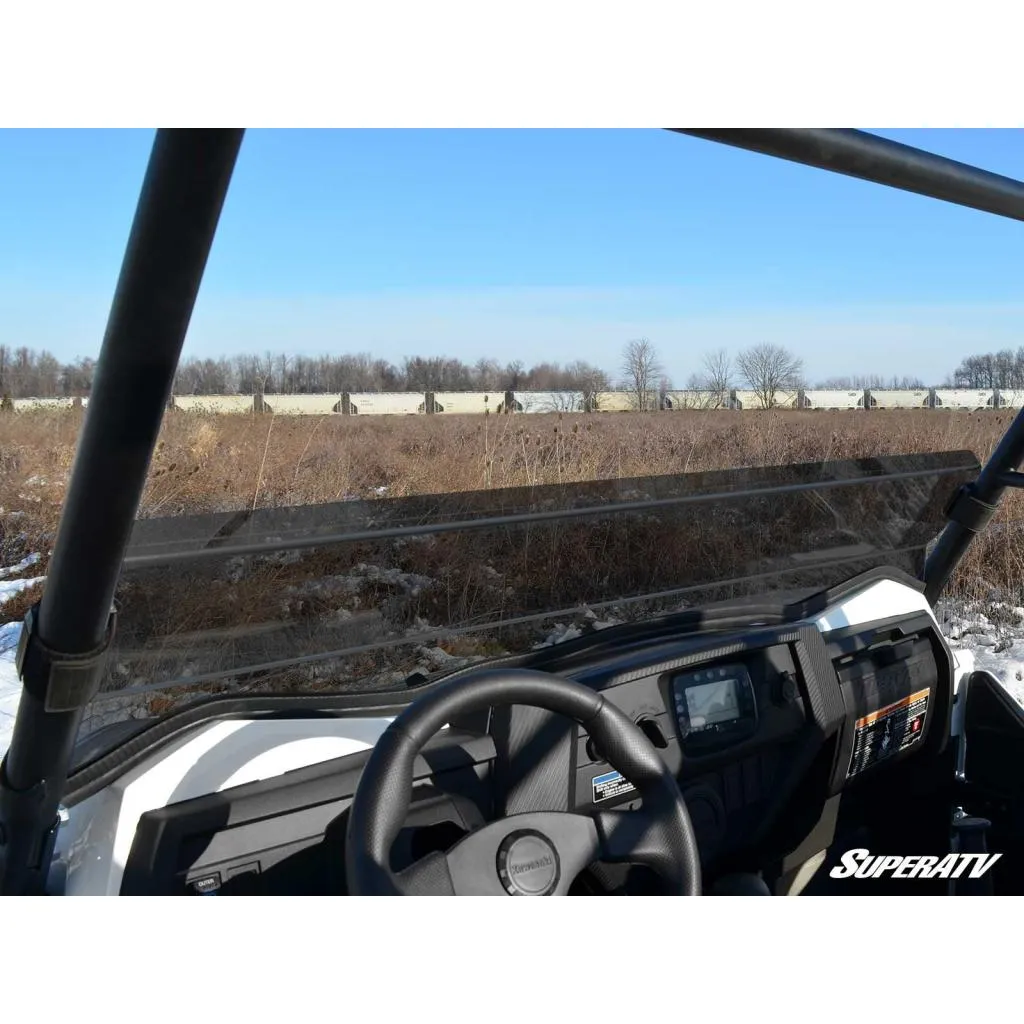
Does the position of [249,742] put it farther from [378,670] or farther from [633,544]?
[633,544]

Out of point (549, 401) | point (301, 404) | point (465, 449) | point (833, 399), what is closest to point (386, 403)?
point (465, 449)

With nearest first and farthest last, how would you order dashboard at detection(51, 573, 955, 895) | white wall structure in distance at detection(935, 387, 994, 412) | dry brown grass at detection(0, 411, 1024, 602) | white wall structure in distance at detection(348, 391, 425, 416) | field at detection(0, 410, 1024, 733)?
dashboard at detection(51, 573, 955, 895) → field at detection(0, 410, 1024, 733) → dry brown grass at detection(0, 411, 1024, 602) → white wall structure in distance at detection(348, 391, 425, 416) → white wall structure in distance at detection(935, 387, 994, 412)

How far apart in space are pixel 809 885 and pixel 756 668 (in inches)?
23.9

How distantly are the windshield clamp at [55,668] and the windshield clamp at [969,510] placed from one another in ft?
7.69

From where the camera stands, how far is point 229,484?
11.6 ft

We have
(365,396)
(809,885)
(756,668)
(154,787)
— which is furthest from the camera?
(365,396)

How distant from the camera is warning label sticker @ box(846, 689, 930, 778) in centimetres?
240

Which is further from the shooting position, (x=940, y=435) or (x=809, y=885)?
(x=940, y=435)

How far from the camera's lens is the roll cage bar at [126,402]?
89 cm

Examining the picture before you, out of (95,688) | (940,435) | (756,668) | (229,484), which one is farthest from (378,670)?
(940,435)

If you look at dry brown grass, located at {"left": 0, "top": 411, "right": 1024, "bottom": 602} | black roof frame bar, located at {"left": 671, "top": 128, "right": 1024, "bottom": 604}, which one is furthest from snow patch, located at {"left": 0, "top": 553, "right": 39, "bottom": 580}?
black roof frame bar, located at {"left": 671, "top": 128, "right": 1024, "bottom": 604}

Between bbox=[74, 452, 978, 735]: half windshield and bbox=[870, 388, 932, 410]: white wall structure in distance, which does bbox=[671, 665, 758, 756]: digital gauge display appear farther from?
bbox=[870, 388, 932, 410]: white wall structure in distance

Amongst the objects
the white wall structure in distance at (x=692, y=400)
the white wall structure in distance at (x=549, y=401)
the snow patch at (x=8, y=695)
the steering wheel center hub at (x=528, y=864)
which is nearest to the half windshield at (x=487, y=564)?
the snow patch at (x=8, y=695)

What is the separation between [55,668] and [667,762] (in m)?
1.26
